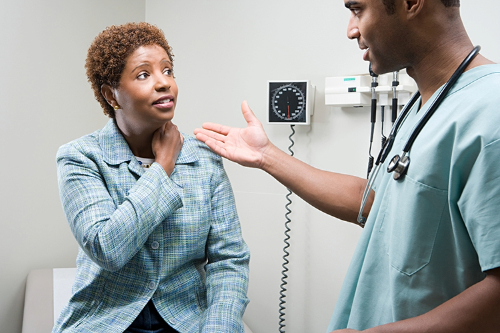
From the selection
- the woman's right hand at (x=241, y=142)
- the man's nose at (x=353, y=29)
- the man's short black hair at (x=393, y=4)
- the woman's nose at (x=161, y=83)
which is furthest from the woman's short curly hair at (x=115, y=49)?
the man's short black hair at (x=393, y=4)

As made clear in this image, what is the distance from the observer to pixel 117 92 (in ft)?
4.74

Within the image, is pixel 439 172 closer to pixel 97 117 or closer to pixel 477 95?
pixel 477 95

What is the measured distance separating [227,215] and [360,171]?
843 millimetres

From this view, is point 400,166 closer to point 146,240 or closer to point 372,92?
point 146,240

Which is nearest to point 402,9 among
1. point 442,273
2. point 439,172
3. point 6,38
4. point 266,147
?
point 439,172

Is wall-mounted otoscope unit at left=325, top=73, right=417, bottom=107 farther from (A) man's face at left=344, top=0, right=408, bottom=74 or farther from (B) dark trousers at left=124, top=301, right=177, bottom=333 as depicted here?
(B) dark trousers at left=124, top=301, right=177, bottom=333

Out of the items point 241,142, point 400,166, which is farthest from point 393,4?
point 241,142

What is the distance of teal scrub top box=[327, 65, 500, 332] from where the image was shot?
703 mm

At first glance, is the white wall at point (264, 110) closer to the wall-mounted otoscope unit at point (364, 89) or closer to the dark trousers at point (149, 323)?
the wall-mounted otoscope unit at point (364, 89)

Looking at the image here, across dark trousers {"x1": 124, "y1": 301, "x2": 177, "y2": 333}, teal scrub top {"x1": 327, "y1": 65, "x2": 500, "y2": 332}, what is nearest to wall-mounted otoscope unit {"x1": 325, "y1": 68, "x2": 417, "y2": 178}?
teal scrub top {"x1": 327, "y1": 65, "x2": 500, "y2": 332}

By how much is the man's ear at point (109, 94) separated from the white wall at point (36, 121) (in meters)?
0.88

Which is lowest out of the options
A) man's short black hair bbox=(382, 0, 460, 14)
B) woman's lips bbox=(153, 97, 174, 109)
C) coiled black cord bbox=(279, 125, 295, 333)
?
coiled black cord bbox=(279, 125, 295, 333)

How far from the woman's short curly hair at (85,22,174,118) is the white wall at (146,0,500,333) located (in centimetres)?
90

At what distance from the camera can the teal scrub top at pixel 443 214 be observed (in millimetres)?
703
